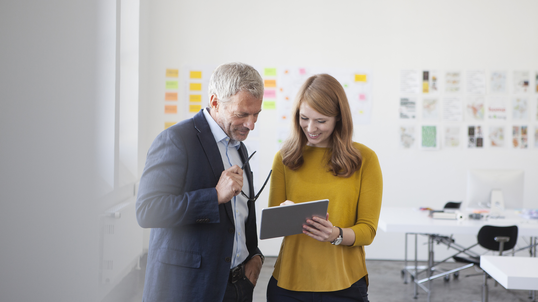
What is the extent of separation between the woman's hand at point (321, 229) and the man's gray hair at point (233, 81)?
0.48m

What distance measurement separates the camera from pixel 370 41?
4773mm

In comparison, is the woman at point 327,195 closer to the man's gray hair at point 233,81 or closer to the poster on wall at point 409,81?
the man's gray hair at point 233,81

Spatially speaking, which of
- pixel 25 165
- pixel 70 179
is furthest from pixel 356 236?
pixel 25 165

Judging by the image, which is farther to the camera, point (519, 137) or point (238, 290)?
point (519, 137)

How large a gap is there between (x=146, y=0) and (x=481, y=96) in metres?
4.08

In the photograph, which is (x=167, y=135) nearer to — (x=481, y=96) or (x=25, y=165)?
(x=25, y=165)

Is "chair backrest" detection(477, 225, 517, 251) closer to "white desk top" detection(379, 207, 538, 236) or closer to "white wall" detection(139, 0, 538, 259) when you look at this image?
"white desk top" detection(379, 207, 538, 236)

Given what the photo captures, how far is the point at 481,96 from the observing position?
4.78 m

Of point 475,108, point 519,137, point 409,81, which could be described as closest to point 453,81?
point 475,108

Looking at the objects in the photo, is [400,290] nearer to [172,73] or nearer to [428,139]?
[428,139]

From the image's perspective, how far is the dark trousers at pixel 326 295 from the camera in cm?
146

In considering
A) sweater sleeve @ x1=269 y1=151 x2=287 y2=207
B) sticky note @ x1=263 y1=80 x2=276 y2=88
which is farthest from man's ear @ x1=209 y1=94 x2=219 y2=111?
sticky note @ x1=263 y1=80 x2=276 y2=88

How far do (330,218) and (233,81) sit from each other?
632 mm

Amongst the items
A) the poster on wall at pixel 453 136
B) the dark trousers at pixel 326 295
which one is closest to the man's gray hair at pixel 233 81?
the dark trousers at pixel 326 295
